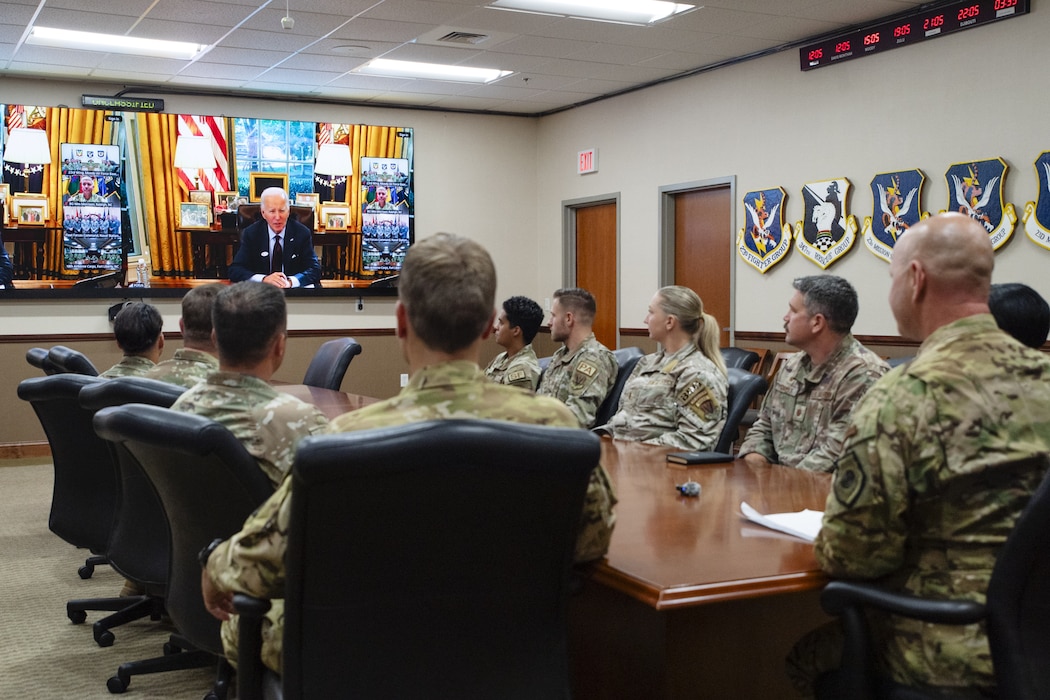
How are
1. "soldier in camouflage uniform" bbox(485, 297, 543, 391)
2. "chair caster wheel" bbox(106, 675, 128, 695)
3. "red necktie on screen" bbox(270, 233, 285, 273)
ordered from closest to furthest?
"chair caster wheel" bbox(106, 675, 128, 695) < "soldier in camouflage uniform" bbox(485, 297, 543, 391) < "red necktie on screen" bbox(270, 233, 285, 273)

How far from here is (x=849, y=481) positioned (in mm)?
1695

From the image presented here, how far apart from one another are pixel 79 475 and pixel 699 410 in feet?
7.10

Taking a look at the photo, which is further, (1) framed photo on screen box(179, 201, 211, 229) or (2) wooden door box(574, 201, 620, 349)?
(2) wooden door box(574, 201, 620, 349)

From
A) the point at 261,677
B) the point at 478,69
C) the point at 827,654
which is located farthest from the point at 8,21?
the point at 827,654

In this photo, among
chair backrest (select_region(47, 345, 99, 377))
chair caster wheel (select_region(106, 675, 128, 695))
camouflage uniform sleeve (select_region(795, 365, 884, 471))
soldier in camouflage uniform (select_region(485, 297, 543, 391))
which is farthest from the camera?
soldier in camouflage uniform (select_region(485, 297, 543, 391))

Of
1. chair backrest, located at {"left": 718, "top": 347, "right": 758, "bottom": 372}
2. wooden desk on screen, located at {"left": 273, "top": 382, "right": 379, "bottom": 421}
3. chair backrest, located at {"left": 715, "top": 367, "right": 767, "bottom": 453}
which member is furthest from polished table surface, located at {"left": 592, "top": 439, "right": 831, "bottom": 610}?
chair backrest, located at {"left": 718, "top": 347, "right": 758, "bottom": 372}

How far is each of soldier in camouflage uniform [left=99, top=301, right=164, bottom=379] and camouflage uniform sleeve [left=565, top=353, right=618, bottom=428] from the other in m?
1.70

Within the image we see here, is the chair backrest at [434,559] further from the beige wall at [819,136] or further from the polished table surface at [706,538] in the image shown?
the beige wall at [819,136]

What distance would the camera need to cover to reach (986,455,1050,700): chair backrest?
1574mm

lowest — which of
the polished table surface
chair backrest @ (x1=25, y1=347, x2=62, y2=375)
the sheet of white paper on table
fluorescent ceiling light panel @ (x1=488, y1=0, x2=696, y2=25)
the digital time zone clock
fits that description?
the polished table surface

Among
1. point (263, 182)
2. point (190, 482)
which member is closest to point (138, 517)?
point (190, 482)

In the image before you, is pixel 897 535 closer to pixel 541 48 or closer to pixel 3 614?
pixel 3 614

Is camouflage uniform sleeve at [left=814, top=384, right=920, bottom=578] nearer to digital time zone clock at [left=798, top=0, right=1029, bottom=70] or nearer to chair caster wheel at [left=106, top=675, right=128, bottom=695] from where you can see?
chair caster wheel at [left=106, top=675, right=128, bottom=695]

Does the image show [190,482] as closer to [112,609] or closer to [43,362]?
[112,609]
